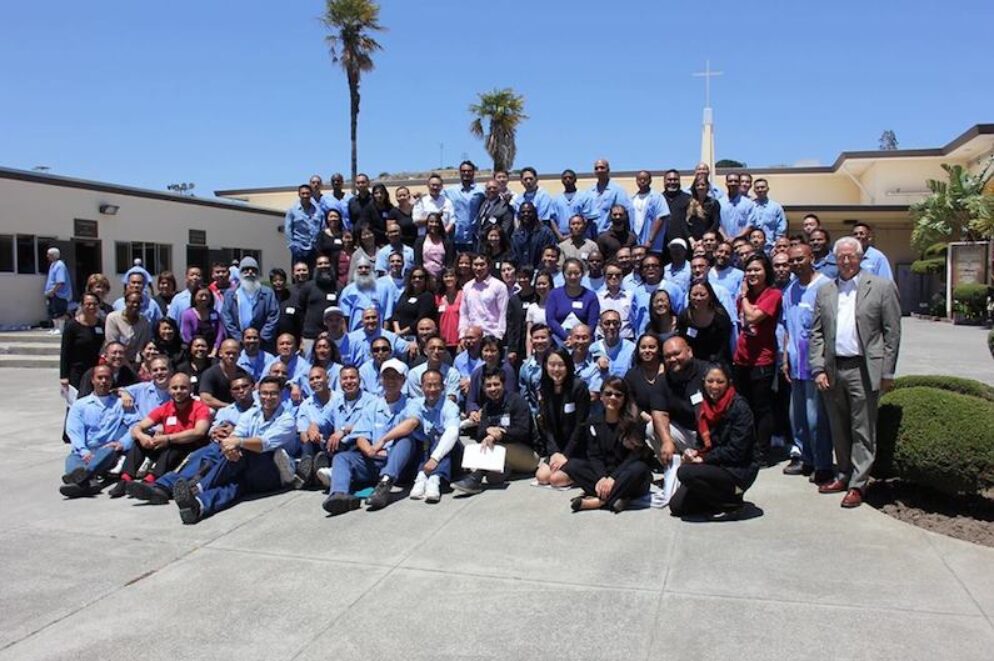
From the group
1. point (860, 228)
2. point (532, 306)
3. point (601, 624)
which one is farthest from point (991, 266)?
point (601, 624)

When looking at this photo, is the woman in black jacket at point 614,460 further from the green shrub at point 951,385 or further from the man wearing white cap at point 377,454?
the green shrub at point 951,385

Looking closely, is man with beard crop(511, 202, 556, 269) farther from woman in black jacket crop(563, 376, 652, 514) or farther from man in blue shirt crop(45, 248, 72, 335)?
man in blue shirt crop(45, 248, 72, 335)

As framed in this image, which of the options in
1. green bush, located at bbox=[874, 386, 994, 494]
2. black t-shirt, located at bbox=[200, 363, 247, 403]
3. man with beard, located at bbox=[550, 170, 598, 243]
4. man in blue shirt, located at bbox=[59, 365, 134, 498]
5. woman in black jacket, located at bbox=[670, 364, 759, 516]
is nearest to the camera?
green bush, located at bbox=[874, 386, 994, 494]

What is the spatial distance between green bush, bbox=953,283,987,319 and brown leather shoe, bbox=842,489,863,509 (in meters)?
22.0

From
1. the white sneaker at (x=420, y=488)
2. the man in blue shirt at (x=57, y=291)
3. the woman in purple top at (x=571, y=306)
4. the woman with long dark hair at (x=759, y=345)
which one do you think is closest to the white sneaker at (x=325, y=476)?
the white sneaker at (x=420, y=488)

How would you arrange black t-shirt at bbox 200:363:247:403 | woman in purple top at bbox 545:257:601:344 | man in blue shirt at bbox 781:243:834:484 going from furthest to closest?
woman in purple top at bbox 545:257:601:344, black t-shirt at bbox 200:363:247:403, man in blue shirt at bbox 781:243:834:484

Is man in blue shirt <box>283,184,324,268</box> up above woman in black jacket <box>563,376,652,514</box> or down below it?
above

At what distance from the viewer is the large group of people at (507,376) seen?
6082 millimetres

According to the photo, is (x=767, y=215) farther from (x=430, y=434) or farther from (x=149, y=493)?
(x=149, y=493)

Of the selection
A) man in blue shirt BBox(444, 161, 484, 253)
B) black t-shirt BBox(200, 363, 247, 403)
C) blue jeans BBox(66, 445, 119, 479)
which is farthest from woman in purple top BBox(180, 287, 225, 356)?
man in blue shirt BBox(444, 161, 484, 253)

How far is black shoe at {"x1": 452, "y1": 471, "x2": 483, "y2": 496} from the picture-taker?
6672 mm

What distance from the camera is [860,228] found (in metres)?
7.86

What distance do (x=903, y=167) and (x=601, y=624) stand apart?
3185cm

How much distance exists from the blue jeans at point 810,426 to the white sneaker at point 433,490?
10.4ft
